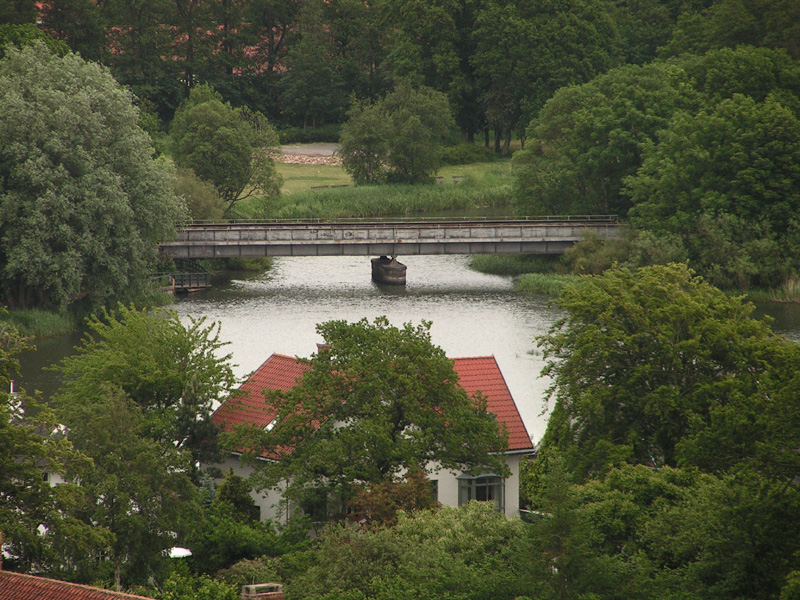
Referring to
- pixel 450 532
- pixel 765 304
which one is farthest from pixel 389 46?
pixel 450 532

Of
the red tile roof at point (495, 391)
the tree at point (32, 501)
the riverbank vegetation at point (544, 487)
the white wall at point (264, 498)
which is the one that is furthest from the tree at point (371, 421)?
the tree at point (32, 501)

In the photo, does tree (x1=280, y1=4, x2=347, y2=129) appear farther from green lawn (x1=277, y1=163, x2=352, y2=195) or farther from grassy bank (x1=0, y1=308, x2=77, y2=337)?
grassy bank (x1=0, y1=308, x2=77, y2=337)

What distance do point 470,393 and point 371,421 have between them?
466 cm

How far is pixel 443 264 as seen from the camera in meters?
68.4

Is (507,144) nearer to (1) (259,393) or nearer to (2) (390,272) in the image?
(2) (390,272)

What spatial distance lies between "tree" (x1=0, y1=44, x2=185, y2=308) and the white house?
20795 mm

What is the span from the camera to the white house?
93.1 ft

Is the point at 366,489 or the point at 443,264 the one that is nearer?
the point at 366,489

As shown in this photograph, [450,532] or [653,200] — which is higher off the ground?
[653,200]

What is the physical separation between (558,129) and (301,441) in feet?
159

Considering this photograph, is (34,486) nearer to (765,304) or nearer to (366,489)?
(366,489)

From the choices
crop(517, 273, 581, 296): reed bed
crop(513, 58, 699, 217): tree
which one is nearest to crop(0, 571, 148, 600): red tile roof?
crop(517, 273, 581, 296): reed bed

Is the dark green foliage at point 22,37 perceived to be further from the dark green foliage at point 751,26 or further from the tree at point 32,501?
the tree at point 32,501

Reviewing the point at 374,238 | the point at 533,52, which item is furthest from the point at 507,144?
the point at 374,238
